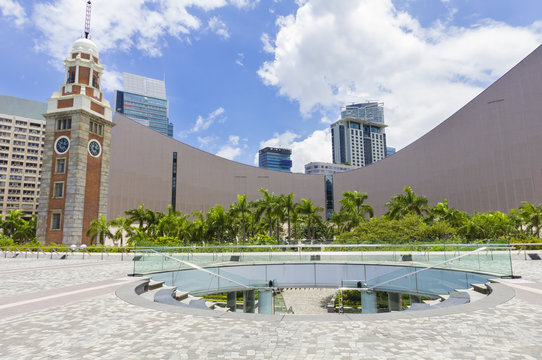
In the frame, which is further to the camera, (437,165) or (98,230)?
(437,165)

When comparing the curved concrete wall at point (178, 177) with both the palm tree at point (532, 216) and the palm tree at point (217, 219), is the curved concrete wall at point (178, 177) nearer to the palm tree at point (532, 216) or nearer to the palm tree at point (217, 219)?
the palm tree at point (217, 219)

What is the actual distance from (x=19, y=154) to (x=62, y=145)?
76.9 meters

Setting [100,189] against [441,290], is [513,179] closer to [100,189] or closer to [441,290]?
[441,290]

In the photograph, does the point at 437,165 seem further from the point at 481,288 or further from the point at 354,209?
the point at 481,288

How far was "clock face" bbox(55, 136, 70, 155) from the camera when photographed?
34000 mm

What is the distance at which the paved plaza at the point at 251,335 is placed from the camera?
4.85 meters

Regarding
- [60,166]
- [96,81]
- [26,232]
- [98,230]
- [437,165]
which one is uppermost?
[96,81]

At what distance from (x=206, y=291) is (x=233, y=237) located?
31.2 meters

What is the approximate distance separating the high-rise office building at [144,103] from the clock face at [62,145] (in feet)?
488

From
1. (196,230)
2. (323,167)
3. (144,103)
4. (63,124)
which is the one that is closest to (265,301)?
(196,230)

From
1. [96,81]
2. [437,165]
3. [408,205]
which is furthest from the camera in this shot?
[437,165]

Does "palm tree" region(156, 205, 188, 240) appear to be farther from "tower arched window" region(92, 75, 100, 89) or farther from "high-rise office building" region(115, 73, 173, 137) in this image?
"high-rise office building" region(115, 73, 173, 137)

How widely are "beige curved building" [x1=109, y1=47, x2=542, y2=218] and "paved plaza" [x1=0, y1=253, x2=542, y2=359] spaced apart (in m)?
34.6

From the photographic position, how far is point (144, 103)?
184125 millimetres
